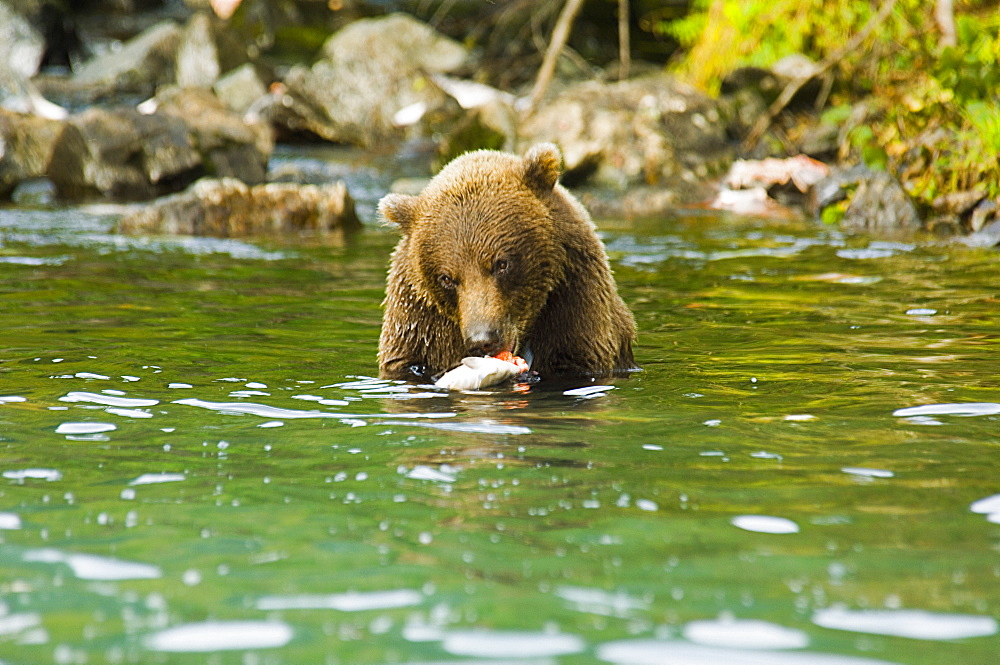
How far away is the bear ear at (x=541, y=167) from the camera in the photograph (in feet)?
19.4

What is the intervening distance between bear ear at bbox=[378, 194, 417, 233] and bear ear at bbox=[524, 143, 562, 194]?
63 cm

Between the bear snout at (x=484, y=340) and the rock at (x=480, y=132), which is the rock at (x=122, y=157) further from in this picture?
the bear snout at (x=484, y=340)

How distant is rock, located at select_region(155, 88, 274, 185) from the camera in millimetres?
17422

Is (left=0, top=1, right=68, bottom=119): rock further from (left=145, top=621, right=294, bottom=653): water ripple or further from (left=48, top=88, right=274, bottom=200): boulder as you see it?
(left=145, top=621, right=294, bottom=653): water ripple

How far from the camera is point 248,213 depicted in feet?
46.7

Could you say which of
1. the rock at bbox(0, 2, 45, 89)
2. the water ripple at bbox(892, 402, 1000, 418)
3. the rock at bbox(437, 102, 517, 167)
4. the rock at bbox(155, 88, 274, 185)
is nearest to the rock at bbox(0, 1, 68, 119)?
the rock at bbox(0, 2, 45, 89)

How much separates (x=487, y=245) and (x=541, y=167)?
557mm

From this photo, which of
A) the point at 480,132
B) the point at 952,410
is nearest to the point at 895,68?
the point at 480,132

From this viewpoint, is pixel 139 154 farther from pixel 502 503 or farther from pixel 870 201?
pixel 502 503

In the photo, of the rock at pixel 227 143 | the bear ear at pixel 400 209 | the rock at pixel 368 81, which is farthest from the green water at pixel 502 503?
the rock at pixel 368 81

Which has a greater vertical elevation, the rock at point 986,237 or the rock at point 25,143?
the rock at point 25,143

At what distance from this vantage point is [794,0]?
62.9ft

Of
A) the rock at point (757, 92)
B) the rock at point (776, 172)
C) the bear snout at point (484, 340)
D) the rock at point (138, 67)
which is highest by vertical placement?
the rock at point (138, 67)

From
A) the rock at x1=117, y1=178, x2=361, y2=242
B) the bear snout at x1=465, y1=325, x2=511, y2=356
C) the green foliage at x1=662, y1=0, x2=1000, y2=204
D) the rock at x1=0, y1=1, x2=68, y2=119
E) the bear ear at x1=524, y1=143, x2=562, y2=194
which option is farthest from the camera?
the rock at x1=0, y1=1, x2=68, y2=119
